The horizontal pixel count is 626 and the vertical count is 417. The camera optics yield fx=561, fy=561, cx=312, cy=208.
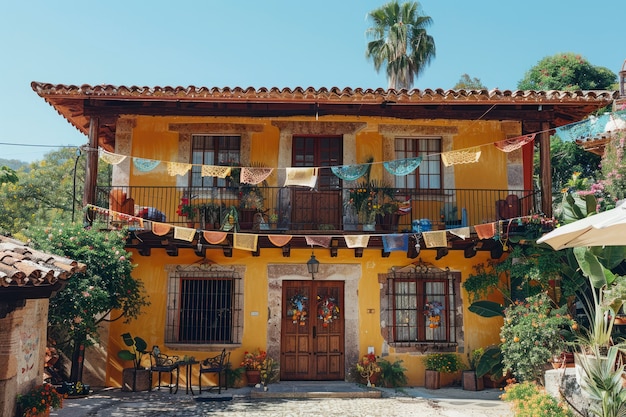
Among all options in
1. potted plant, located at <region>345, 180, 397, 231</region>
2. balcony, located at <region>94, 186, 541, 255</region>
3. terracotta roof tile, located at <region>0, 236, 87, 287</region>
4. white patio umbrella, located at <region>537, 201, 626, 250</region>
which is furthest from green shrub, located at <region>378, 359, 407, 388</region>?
terracotta roof tile, located at <region>0, 236, 87, 287</region>

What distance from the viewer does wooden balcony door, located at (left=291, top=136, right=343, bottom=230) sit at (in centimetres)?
1252

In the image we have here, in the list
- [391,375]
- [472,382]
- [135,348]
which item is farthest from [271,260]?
[472,382]

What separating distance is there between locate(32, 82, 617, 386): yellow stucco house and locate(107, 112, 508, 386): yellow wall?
31 millimetres

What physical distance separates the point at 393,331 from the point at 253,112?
581cm

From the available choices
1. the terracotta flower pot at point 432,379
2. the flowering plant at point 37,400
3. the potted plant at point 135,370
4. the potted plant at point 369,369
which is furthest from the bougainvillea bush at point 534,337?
Answer: the flowering plant at point 37,400

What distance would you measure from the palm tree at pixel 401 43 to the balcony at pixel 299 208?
407 inches

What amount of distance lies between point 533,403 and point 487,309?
3818 mm

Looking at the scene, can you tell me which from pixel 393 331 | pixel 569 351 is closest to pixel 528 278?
pixel 569 351

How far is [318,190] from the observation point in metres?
12.7

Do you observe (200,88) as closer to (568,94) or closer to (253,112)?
(253,112)

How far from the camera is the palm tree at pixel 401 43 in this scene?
→ 2230 centimetres

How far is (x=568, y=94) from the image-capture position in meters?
11.7

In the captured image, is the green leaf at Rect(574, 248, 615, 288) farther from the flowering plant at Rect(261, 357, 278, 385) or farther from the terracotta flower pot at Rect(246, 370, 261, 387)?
the terracotta flower pot at Rect(246, 370, 261, 387)

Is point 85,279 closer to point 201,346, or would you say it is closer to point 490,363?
point 201,346
